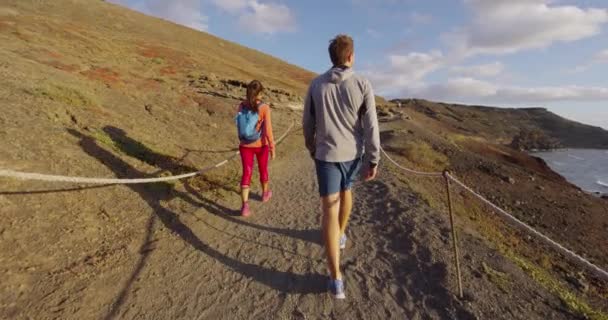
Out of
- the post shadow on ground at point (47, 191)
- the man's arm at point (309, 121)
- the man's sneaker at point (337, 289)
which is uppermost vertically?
the man's arm at point (309, 121)

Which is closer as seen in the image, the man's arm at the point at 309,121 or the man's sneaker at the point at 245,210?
the man's arm at the point at 309,121

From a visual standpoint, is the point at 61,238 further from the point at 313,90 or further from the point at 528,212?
the point at 528,212

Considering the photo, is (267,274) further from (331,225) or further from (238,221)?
(238,221)

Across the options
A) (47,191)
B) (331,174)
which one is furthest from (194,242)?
(331,174)

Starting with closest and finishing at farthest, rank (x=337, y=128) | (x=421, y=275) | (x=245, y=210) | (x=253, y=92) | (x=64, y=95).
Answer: (x=337, y=128) → (x=421, y=275) → (x=253, y=92) → (x=245, y=210) → (x=64, y=95)

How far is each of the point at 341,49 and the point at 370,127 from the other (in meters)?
0.74

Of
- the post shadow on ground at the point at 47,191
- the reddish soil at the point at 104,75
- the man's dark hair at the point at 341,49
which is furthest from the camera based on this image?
the reddish soil at the point at 104,75

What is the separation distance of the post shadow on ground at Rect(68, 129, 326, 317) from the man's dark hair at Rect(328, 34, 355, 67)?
227 centimetres

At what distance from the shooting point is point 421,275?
3.88 meters

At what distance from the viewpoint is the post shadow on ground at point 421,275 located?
3.36 meters

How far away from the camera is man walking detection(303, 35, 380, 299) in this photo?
3.12 metres

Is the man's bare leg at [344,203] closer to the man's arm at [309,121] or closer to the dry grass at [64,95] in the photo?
the man's arm at [309,121]

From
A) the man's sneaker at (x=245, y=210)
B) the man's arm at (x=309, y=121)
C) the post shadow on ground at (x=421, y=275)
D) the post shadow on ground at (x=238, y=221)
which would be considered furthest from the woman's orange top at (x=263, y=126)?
the post shadow on ground at (x=421, y=275)

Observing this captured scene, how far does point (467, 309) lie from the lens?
10.8 feet
